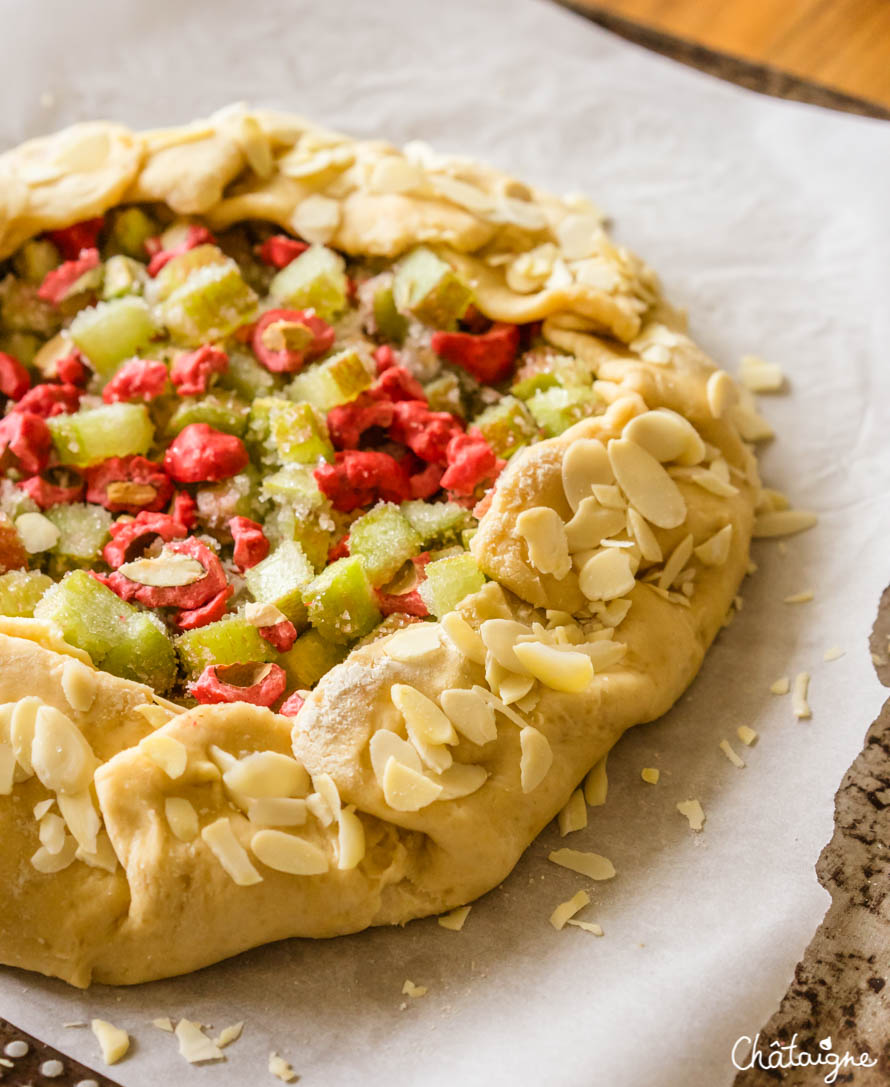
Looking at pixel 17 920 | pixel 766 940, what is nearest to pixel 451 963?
pixel 766 940

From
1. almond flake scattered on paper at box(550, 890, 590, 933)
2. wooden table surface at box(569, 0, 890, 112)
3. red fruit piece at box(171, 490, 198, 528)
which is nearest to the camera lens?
almond flake scattered on paper at box(550, 890, 590, 933)

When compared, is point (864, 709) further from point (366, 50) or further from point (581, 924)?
point (366, 50)

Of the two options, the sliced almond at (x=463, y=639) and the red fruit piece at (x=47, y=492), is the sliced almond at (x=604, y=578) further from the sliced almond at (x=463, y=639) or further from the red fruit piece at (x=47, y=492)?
the red fruit piece at (x=47, y=492)

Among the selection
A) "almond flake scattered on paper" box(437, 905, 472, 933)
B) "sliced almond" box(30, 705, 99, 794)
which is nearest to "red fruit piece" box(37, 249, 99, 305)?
"sliced almond" box(30, 705, 99, 794)

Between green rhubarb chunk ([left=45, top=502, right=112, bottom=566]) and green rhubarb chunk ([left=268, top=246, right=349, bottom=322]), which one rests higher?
green rhubarb chunk ([left=268, top=246, right=349, bottom=322])

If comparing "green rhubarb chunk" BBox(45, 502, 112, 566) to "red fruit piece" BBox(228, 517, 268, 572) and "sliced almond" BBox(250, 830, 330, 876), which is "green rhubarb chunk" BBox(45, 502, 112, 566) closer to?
"red fruit piece" BBox(228, 517, 268, 572)

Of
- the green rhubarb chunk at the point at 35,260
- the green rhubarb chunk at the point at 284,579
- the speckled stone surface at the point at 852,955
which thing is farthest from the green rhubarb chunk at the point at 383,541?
the green rhubarb chunk at the point at 35,260

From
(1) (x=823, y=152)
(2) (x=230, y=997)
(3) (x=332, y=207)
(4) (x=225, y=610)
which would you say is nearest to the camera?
(2) (x=230, y=997)
